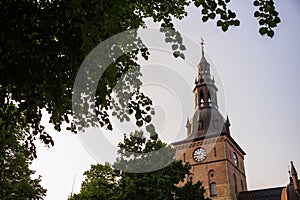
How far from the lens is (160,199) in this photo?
18.4 meters

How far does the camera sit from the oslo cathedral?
4094cm

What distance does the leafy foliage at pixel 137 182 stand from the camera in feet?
62.8

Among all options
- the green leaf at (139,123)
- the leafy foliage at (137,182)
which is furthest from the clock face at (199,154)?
the green leaf at (139,123)

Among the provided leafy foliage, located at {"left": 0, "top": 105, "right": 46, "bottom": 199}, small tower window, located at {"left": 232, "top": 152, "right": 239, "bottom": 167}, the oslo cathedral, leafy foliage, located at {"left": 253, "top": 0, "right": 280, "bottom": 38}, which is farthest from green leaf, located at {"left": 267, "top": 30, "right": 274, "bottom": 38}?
small tower window, located at {"left": 232, "top": 152, "right": 239, "bottom": 167}

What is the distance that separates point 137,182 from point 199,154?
81.4 feet

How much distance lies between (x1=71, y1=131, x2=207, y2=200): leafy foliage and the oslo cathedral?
20092 millimetres

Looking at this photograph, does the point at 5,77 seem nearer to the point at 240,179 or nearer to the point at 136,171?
the point at 136,171

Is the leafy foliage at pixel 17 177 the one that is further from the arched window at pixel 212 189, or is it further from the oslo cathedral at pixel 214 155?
the arched window at pixel 212 189

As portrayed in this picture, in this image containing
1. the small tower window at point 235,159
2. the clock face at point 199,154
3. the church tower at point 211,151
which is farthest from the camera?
the small tower window at point 235,159

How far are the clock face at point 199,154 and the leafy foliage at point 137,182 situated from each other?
2077cm

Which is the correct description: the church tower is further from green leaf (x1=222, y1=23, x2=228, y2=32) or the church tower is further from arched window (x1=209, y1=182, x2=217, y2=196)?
green leaf (x1=222, y1=23, x2=228, y2=32)

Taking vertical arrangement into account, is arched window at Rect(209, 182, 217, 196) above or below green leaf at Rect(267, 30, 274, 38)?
above

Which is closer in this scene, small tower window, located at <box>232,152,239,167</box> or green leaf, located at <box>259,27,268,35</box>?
green leaf, located at <box>259,27,268,35</box>

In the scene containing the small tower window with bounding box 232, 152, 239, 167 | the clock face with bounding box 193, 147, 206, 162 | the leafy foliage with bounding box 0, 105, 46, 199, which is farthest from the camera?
the small tower window with bounding box 232, 152, 239, 167
